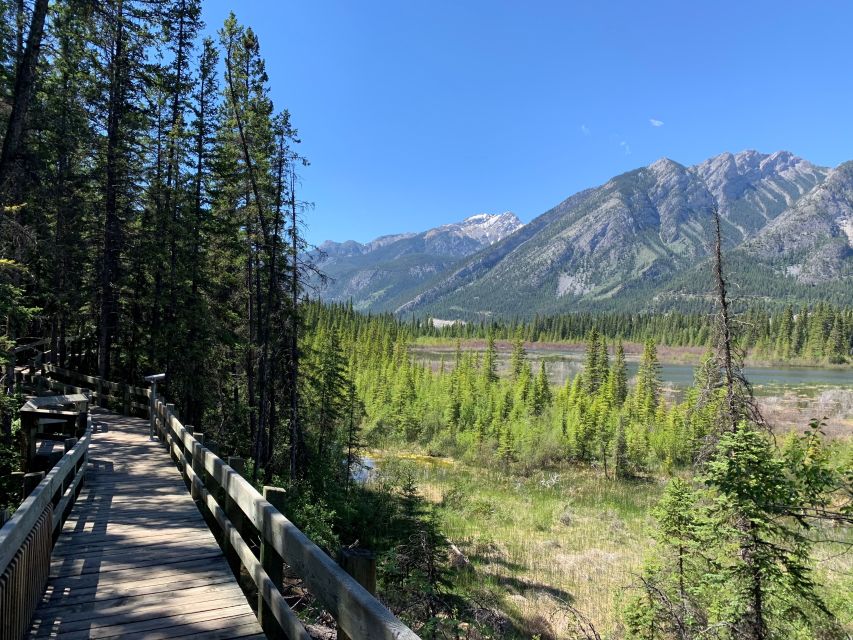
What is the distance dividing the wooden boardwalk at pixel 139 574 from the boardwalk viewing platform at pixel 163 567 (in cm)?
1

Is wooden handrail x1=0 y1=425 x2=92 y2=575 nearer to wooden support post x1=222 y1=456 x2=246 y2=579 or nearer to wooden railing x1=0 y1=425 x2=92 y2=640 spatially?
wooden railing x1=0 y1=425 x2=92 y2=640

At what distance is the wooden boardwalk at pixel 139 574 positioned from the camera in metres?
3.87

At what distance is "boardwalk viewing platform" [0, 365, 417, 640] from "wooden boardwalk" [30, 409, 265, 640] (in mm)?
12

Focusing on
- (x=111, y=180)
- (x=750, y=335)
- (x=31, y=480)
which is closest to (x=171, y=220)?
(x=111, y=180)

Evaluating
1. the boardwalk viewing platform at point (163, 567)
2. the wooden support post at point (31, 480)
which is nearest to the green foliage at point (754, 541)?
the boardwalk viewing platform at point (163, 567)

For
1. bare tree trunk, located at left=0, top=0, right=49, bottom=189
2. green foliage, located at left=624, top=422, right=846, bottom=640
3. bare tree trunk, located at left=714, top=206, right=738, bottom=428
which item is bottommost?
green foliage, located at left=624, top=422, right=846, bottom=640

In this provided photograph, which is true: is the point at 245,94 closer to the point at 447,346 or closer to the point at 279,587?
the point at 279,587

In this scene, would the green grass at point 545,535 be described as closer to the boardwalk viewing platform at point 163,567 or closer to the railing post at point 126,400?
the boardwalk viewing platform at point 163,567

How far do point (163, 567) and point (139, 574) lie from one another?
0.24m

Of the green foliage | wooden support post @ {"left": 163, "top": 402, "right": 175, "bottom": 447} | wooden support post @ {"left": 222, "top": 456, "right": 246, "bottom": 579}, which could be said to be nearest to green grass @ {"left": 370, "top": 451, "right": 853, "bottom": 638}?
the green foliage

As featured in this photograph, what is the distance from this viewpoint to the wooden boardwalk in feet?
12.7

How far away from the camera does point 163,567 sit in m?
5.04

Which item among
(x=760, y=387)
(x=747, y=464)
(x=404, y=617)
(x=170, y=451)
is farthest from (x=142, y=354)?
(x=760, y=387)

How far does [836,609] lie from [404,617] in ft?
40.5
